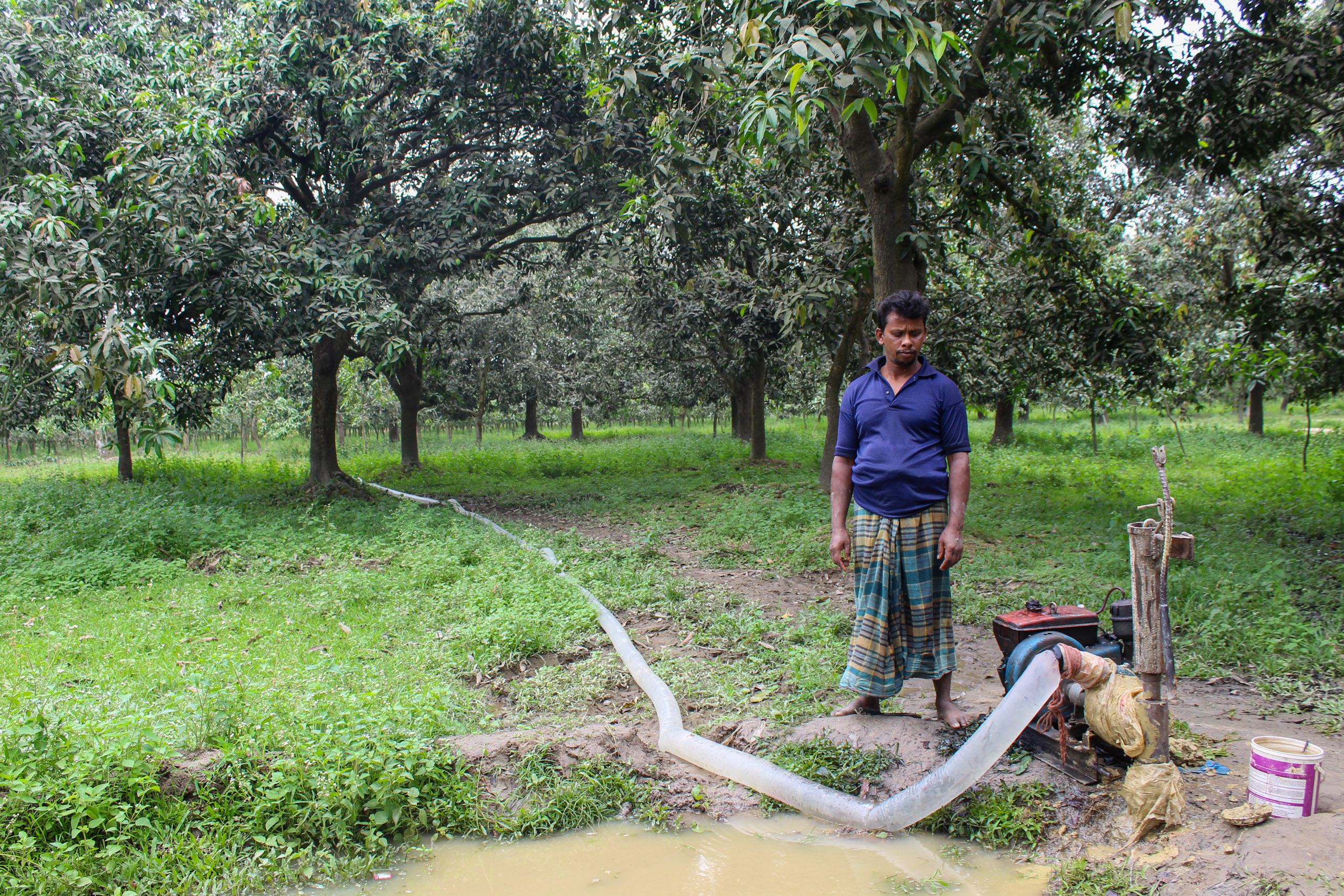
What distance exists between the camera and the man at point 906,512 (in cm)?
362

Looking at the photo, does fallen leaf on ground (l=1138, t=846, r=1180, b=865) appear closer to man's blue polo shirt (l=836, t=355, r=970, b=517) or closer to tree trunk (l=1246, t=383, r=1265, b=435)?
man's blue polo shirt (l=836, t=355, r=970, b=517)

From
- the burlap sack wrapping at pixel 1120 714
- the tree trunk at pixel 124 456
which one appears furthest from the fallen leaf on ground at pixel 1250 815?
the tree trunk at pixel 124 456

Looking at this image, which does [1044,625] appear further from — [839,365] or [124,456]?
[124,456]

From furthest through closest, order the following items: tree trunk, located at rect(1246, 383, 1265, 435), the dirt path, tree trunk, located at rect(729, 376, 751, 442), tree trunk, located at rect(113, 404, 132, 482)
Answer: tree trunk, located at rect(1246, 383, 1265, 435), tree trunk, located at rect(729, 376, 751, 442), tree trunk, located at rect(113, 404, 132, 482), the dirt path

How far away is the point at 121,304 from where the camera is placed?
8.80 meters

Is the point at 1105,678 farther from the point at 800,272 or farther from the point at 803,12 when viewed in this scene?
the point at 800,272

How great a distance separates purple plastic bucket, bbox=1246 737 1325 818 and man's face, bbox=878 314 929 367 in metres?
1.91

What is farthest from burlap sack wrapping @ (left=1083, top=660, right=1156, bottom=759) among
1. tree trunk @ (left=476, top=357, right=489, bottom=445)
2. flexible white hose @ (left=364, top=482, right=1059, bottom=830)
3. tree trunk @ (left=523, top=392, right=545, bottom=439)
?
tree trunk @ (left=523, top=392, right=545, bottom=439)

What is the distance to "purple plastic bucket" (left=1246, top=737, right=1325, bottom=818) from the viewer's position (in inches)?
110

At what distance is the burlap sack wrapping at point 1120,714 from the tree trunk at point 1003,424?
758 inches

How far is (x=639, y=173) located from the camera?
35.3 ft

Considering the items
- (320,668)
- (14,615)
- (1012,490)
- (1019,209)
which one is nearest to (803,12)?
(1019,209)

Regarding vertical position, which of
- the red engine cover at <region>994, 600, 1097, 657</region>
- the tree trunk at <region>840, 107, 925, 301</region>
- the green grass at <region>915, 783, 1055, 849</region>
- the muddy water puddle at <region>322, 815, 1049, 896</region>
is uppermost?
the tree trunk at <region>840, 107, 925, 301</region>

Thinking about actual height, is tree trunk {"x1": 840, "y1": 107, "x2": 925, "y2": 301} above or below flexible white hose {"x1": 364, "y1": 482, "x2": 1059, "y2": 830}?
above
